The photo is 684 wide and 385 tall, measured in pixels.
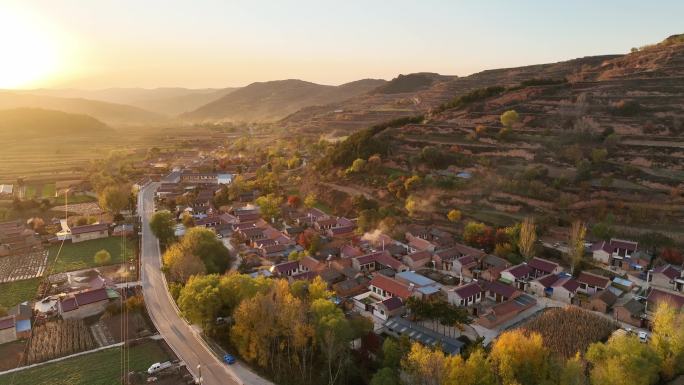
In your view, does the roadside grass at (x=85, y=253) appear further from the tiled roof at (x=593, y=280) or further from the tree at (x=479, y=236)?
the tiled roof at (x=593, y=280)

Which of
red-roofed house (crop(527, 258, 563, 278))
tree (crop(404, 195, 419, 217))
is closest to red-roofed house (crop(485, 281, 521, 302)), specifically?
red-roofed house (crop(527, 258, 563, 278))

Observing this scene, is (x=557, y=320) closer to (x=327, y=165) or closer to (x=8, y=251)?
(x=327, y=165)

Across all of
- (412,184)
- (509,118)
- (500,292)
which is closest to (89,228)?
(412,184)

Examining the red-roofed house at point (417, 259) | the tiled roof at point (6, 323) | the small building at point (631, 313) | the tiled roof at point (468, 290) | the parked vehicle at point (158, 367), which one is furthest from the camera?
the red-roofed house at point (417, 259)

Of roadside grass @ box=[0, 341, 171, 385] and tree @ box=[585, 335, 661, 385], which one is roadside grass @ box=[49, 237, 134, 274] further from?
tree @ box=[585, 335, 661, 385]

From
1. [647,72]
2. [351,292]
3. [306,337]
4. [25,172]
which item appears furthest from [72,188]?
[647,72]

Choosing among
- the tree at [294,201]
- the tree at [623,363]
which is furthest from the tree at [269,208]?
the tree at [623,363]
